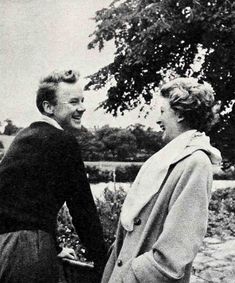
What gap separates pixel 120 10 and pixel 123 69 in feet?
3.63

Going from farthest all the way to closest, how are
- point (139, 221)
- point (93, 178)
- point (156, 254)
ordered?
point (93, 178) < point (139, 221) < point (156, 254)

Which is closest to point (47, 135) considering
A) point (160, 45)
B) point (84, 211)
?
point (84, 211)

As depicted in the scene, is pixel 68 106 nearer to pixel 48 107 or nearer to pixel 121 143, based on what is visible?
pixel 48 107

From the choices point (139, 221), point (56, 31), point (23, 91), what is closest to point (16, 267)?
point (139, 221)

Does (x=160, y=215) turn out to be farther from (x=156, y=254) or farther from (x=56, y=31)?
(x=56, y=31)

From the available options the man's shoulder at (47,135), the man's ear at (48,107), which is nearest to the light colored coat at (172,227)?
the man's shoulder at (47,135)

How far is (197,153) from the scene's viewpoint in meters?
1.96

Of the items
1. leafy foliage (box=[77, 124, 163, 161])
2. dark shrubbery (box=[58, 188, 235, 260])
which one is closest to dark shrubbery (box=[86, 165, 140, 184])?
leafy foliage (box=[77, 124, 163, 161])

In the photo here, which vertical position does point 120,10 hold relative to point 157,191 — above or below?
above

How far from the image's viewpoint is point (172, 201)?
192 centimetres

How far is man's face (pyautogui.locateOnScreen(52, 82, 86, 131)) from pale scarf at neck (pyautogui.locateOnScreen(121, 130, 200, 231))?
0.40 metres

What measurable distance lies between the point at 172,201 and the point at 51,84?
0.75 metres

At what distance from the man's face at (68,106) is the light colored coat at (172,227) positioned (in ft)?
1.68

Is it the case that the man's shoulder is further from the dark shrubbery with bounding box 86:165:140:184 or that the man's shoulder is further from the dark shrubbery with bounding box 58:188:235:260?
the dark shrubbery with bounding box 86:165:140:184
